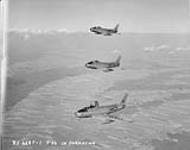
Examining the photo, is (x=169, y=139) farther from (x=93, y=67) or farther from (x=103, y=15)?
(x=103, y=15)

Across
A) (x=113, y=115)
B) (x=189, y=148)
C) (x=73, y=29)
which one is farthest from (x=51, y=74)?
(x=189, y=148)

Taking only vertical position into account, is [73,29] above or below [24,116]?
above

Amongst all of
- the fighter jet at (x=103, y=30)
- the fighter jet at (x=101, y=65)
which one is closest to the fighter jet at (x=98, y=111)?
the fighter jet at (x=101, y=65)

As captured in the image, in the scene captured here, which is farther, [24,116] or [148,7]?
[148,7]

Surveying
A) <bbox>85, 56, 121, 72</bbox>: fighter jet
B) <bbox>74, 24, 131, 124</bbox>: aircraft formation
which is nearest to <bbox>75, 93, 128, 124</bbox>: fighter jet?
<bbox>74, 24, 131, 124</bbox>: aircraft formation

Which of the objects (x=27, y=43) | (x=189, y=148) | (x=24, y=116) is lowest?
(x=189, y=148)

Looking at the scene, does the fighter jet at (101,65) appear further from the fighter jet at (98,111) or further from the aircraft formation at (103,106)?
the fighter jet at (98,111)

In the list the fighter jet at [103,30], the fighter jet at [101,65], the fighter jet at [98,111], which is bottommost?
the fighter jet at [98,111]
